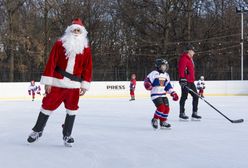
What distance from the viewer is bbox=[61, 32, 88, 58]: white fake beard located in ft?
15.3

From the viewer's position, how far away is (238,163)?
3713 mm

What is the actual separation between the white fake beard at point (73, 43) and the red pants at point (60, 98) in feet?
1.24

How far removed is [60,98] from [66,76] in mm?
245

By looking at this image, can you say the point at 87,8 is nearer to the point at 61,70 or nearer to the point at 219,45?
the point at 219,45

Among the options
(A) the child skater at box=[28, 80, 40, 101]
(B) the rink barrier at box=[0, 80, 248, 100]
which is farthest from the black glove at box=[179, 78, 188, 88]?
(B) the rink barrier at box=[0, 80, 248, 100]

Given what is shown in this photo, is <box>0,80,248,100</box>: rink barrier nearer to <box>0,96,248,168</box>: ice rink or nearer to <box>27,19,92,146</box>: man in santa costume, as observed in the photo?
<box>0,96,248,168</box>: ice rink

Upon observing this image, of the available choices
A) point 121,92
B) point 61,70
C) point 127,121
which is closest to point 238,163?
point 61,70

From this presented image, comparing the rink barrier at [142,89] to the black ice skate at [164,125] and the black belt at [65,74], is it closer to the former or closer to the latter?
the black ice skate at [164,125]

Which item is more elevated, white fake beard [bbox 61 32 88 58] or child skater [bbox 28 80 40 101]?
white fake beard [bbox 61 32 88 58]

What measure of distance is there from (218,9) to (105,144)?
94.1 ft

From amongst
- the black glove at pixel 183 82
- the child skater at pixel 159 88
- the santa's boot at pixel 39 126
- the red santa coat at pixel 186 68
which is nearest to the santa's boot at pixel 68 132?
the santa's boot at pixel 39 126

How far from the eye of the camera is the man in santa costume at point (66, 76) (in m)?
4.62

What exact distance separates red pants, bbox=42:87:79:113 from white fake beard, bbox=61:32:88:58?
14.9 inches

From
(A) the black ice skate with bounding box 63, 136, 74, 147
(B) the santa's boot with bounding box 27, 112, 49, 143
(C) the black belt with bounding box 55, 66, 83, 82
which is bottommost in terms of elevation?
(A) the black ice skate with bounding box 63, 136, 74, 147
